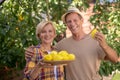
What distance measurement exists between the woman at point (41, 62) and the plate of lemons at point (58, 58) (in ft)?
0.18

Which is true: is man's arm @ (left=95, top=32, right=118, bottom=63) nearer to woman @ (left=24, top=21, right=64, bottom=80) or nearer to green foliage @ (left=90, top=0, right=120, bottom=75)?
woman @ (left=24, top=21, right=64, bottom=80)

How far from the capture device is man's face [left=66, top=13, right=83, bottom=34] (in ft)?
10.4

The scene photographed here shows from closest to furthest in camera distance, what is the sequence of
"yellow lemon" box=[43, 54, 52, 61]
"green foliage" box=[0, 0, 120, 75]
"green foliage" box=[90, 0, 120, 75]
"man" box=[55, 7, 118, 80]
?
"yellow lemon" box=[43, 54, 52, 61] → "man" box=[55, 7, 118, 80] → "green foliage" box=[0, 0, 120, 75] → "green foliage" box=[90, 0, 120, 75]

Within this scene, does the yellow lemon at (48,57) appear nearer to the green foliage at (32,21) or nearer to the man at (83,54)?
the man at (83,54)

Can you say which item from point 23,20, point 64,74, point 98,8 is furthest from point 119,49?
point 64,74

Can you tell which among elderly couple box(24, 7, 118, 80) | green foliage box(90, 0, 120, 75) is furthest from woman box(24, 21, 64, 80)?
green foliage box(90, 0, 120, 75)

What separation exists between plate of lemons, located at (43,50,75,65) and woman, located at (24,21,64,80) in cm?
5

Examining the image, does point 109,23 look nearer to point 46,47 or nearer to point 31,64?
point 46,47

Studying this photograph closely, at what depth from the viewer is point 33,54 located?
310 cm

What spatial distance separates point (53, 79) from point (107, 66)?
2302 mm

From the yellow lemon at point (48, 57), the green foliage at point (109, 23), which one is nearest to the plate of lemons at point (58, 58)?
the yellow lemon at point (48, 57)

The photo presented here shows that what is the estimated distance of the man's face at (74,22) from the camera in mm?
3182

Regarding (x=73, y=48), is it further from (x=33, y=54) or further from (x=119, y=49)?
(x=119, y=49)

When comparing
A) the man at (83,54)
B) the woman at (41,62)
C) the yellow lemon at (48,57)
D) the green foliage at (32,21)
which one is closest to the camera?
the yellow lemon at (48,57)
